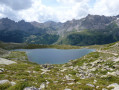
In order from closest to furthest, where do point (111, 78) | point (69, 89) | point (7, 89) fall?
point (7, 89), point (69, 89), point (111, 78)

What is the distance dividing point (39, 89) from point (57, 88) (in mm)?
2057

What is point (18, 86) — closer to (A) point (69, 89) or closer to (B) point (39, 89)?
(B) point (39, 89)

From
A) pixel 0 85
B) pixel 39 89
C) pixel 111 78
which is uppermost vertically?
pixel 0 85

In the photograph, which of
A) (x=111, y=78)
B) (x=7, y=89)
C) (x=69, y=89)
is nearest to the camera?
(x=7, y=89)

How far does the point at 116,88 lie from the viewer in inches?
445

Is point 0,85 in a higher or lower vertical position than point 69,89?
higher

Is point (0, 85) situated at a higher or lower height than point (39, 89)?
higher

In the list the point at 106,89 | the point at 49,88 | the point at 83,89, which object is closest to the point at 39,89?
the point at 49,88

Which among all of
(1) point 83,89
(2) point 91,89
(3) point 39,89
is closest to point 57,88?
(3) point 39,89

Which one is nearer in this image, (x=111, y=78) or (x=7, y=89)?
(x=7, y=89)

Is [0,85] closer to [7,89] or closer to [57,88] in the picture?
[7,89]

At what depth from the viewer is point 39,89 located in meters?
11.2

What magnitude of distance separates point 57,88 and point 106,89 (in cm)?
548

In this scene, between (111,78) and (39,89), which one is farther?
(111,78)
